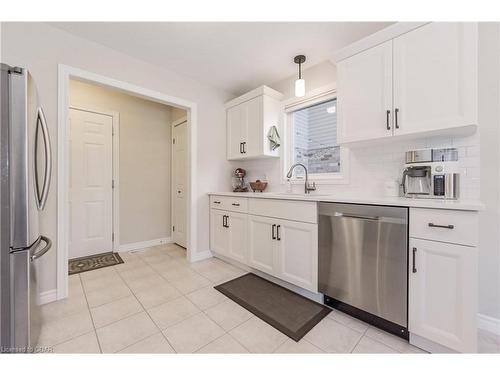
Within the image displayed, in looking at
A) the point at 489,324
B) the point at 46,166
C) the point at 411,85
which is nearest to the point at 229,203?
the point at 46,166

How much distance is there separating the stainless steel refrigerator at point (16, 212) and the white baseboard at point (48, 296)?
Result: 2.60ft

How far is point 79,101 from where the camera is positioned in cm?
293

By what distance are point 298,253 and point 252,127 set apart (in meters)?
1.69

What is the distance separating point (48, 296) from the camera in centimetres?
185

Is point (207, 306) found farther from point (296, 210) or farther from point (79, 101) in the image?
point (79, 101)

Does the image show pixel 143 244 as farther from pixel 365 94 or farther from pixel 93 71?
pixel 365 94

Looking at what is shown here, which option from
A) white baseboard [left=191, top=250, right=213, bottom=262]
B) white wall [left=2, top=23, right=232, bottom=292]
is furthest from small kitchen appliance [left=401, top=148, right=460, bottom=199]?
white baseboard [left=191, top=250, right=213, bottom=262]

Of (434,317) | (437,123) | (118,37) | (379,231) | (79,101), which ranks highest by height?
(118,37)

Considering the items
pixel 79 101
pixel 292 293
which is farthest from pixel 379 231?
pixel 79 101

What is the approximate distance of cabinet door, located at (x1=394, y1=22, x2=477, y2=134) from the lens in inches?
52.6

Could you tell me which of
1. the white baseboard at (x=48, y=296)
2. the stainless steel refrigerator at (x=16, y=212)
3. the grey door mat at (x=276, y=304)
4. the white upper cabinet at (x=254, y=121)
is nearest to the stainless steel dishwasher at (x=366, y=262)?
the grey door mat at (x=276, y=304)

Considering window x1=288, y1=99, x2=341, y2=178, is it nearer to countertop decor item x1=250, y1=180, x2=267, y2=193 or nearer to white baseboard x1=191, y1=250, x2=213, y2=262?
countertop decor item x1=250, y1=180, x2=267, y2=193

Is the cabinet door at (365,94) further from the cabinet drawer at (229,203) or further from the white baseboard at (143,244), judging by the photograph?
the white baseboard at (143,244)

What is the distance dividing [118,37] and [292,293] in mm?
2949
